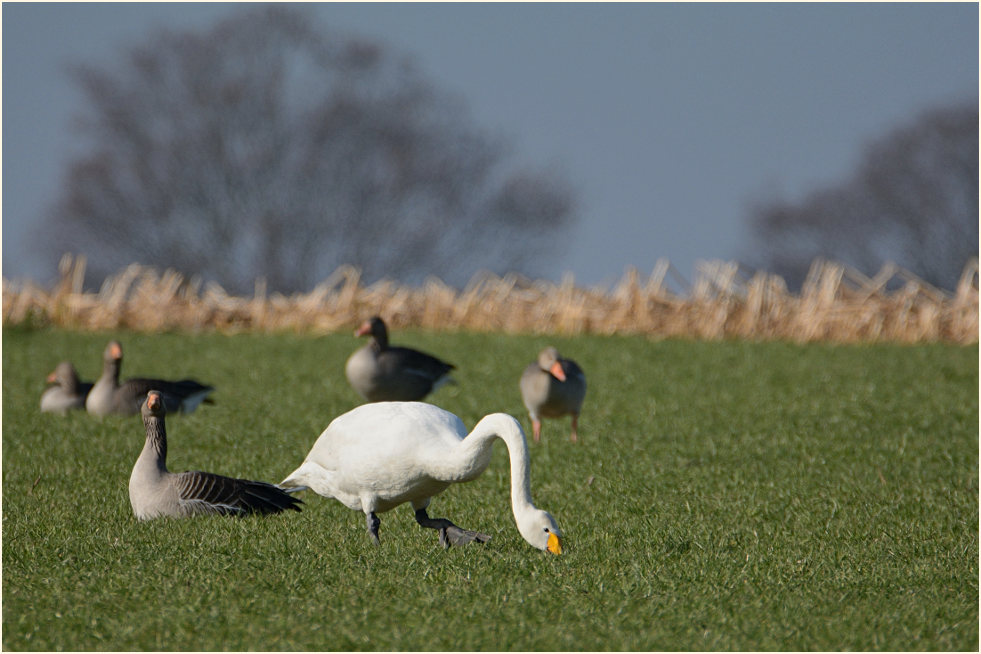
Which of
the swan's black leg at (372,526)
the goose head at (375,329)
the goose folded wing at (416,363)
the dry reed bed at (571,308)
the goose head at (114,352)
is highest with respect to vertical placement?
the dry reed bed at (571,308)

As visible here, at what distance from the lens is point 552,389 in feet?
34.1

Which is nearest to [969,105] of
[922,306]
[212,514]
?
[922,306]

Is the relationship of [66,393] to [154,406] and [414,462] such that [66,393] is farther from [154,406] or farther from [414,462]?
[414,462]

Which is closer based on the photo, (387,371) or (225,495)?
(225,495)

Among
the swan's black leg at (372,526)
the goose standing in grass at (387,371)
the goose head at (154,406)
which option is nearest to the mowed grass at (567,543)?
the swan's black leg at (372,526)

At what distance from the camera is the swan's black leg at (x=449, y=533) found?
20.0 feet

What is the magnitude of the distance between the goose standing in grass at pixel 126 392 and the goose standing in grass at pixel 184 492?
4.38 metres

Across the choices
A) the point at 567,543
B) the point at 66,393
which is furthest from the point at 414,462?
the point at 66,393

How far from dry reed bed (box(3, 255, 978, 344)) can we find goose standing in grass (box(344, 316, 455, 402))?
9.15 metres

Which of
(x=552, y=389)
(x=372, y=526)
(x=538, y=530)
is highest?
(x=552, y=389)

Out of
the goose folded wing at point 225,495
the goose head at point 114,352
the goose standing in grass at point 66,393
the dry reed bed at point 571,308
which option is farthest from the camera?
the dry reed bed at point 571,308

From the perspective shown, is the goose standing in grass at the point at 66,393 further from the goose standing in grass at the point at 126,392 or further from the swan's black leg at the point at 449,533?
the swan's black leg at the point at 449,533

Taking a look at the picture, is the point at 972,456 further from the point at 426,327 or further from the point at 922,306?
the point at 426,327

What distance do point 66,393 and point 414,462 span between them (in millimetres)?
7702
